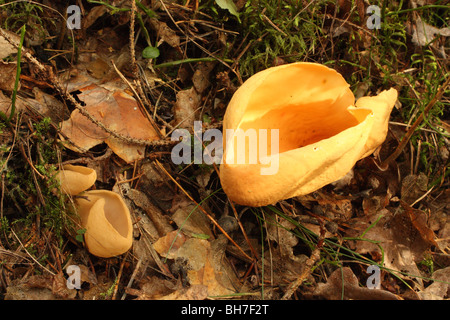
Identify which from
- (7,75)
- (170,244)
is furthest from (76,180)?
(7,75)

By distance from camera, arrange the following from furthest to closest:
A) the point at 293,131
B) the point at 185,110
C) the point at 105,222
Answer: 1. the point at 185,110
2. the point at 293,131
3. the point at 105,222

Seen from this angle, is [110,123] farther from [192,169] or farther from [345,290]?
[345,290]

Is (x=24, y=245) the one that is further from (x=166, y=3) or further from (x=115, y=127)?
(x=166, y=3)
